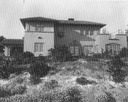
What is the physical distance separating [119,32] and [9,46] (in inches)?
804

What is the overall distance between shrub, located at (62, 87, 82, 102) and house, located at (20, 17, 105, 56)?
Result: 12.5m

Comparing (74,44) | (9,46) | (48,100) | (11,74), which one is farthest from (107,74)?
(9,46)

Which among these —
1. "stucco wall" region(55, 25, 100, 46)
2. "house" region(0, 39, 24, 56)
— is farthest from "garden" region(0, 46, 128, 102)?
"house" region(0, 39, 24, 56)

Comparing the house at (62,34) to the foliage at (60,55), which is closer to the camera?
the foliage at (60,55)

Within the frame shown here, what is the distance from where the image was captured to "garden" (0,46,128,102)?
12602mm

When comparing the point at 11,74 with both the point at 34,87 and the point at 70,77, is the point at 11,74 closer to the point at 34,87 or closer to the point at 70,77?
the point at 34,87

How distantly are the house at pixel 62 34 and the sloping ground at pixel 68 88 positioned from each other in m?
8.40

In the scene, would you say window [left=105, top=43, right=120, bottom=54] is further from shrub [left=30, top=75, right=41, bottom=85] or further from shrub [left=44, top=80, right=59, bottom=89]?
shrub [left=30, top=75, right=41, bottom=85]

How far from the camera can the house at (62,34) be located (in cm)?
2448

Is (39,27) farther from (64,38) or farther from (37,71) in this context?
(37,71)

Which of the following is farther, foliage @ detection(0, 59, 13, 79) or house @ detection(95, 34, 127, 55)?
house @ detection(95, 34, 127, 55)

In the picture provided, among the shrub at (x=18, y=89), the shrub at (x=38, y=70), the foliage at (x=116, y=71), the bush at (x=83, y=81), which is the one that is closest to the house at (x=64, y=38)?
the foliage at (x=116, y=71)

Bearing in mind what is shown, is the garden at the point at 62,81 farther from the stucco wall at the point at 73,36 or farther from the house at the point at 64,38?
the stucco wall at the point at 73,36

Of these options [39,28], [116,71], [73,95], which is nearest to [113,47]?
[116,71]
